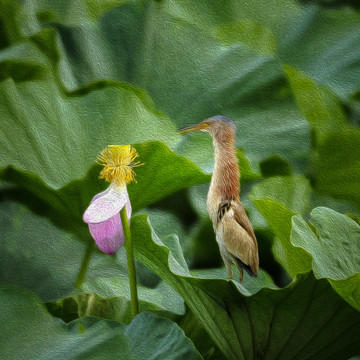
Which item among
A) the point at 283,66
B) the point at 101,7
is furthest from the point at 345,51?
the point at 101,7

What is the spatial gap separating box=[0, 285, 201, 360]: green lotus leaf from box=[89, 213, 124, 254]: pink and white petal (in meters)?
0.05

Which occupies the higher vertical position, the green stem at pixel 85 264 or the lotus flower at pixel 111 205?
the lotus flower at pixel 111 205

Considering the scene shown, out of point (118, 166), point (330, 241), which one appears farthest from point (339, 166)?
point (118, 166)

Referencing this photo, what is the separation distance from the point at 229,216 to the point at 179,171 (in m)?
0.10

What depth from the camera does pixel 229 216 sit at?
528 mm

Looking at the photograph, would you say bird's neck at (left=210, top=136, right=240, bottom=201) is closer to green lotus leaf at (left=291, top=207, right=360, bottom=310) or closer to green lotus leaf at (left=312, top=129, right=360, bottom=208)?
green lotus leaf at (left=291, top=207, right=360, bottom=310)

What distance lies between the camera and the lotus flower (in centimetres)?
50

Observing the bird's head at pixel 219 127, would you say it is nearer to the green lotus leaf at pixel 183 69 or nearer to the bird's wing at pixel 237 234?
the bird's wing at pixel 237 234

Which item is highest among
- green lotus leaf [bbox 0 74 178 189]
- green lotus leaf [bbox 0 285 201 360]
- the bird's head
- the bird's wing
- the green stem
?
the bird's head

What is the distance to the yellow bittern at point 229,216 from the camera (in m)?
0.52

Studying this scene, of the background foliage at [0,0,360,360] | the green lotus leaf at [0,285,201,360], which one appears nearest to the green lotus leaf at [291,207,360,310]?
the background foliage at [0,0,360,360]

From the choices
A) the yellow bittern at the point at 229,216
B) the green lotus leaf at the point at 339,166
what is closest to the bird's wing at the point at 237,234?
the yellow bittern at the point at 229,216

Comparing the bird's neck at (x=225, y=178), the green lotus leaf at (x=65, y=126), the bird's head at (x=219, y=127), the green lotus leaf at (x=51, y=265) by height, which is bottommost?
the green lotus leaf at (x=51, y=265)

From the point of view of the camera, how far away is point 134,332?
0.51m
